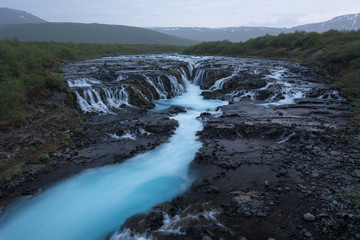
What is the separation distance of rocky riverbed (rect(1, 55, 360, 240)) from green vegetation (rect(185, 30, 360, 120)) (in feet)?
5.56

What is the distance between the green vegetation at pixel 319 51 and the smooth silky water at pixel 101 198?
10703mm

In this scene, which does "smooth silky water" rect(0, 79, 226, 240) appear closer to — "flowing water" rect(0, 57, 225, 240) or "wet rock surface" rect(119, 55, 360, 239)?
"flowing water" rect(0, 57, 225, 240)

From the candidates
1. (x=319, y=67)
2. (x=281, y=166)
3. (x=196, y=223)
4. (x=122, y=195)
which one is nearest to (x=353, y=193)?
(x=281, y=166)

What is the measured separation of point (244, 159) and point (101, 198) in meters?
5.75

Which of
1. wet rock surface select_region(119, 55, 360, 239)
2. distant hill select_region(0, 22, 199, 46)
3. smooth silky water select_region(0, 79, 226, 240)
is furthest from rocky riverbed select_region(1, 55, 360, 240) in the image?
distant hill select_region(0, 22, 199, 46)

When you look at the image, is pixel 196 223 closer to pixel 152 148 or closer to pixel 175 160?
pixel 175 160

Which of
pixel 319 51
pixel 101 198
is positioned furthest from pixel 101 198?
pixel 319 51

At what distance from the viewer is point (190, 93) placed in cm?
A: 2180

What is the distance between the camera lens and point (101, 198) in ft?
24.8

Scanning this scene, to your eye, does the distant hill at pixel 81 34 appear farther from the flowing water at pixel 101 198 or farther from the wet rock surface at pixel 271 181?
the flowing water at pixel 101 198

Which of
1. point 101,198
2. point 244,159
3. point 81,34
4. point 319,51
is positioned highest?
point 81,34

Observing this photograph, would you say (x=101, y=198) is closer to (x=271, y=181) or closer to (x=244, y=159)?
(x=244, y=159)

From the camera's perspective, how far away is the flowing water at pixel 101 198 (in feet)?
20.5

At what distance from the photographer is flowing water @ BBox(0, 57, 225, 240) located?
20.5 ft
